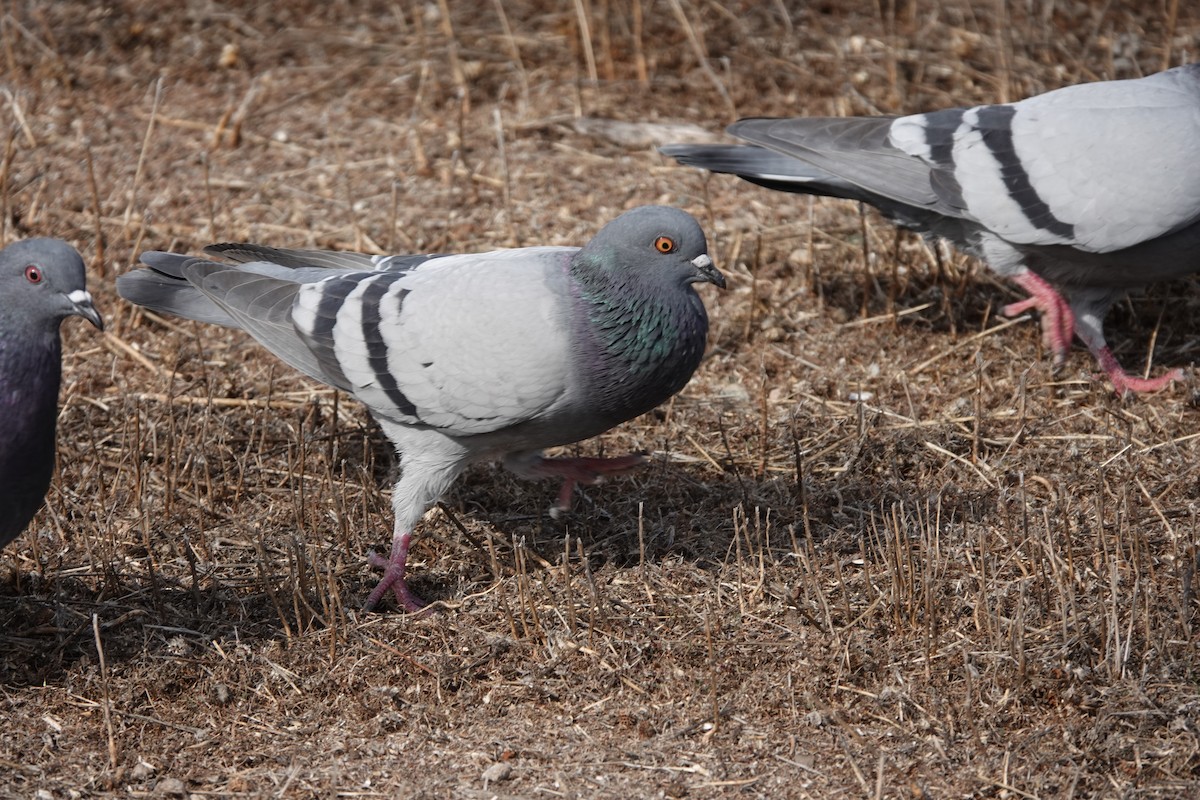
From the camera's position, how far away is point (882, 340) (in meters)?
5.73

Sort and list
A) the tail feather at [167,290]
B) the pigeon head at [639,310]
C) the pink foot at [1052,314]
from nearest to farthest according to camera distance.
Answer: the pigeon head at [639,310] → the tail feather at [167,290] → the pink foot at [1052,314]

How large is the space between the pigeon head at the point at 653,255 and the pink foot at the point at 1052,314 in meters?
2.07

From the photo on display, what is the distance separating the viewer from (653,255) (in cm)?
386

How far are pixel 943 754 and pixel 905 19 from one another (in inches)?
223

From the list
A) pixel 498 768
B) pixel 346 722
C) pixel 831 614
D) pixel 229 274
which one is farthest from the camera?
pixel 229 274

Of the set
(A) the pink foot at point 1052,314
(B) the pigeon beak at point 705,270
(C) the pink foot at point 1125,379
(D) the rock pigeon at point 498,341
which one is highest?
(B) the pigeon beak at point 705,270

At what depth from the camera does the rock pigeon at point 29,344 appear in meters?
3.35

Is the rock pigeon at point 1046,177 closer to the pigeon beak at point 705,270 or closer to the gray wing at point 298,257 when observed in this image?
the gray wing at point 298,257

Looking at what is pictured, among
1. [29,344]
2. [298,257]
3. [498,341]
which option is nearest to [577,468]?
[498,341]

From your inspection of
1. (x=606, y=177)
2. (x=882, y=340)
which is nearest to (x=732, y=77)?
(x=606, y=177)

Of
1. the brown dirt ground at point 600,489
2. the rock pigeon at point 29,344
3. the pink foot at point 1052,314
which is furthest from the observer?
the pink foot at point 1052,314

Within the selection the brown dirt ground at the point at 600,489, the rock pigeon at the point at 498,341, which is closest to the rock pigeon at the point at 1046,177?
the brown dirt ground at the point at 600,489

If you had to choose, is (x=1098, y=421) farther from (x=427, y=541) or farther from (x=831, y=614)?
(x=427, y=541)

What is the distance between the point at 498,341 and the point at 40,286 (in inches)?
48.0
